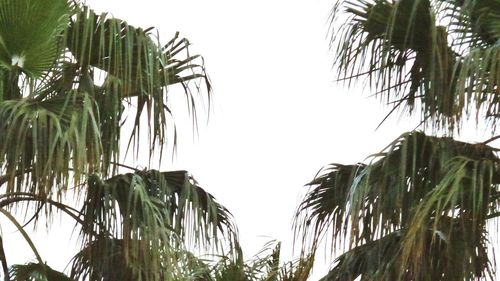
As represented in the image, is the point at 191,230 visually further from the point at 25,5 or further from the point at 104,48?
the point at 25,5

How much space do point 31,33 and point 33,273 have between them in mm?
1333

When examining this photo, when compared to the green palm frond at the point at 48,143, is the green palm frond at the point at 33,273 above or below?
below

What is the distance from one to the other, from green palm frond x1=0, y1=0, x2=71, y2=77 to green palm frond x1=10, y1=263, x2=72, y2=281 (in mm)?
1105

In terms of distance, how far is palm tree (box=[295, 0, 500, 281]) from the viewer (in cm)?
488

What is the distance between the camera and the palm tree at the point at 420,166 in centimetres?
488

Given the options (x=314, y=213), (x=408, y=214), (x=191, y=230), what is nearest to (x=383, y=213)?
(x=408, y=214)

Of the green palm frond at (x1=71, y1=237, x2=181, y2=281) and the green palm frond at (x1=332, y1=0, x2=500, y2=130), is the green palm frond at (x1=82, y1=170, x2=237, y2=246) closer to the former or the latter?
the green palm frond at (x1=71, y1=237, x2=181, y2=281)

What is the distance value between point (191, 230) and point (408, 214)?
129 centimetres

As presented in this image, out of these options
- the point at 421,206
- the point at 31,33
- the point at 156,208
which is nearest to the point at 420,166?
the point at 421,206

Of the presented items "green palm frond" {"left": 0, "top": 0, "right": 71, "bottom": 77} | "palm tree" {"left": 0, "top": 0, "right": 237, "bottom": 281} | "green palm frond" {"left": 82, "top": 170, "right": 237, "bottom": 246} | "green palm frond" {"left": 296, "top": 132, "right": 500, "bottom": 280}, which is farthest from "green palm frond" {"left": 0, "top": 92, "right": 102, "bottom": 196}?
"green palm frond" {"left": 296, "top": 132, "right": 500, "bottom": 280}

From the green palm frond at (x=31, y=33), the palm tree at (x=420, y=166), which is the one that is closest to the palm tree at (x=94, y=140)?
the green palm frond at (x=31, y=33)

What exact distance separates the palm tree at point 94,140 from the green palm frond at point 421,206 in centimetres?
88

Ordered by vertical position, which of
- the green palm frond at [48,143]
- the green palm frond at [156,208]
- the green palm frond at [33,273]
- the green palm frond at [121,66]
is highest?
the green palm frond at [121,66]

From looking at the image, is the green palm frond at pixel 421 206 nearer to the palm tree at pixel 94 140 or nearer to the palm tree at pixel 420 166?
the palm tree at pixel 420 166
